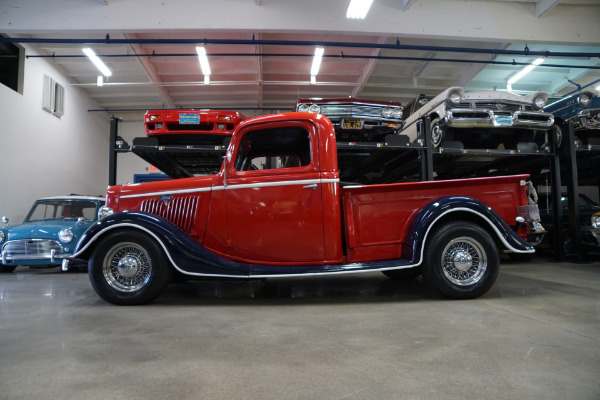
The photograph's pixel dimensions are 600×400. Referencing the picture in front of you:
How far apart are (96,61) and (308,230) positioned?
9.20 metres

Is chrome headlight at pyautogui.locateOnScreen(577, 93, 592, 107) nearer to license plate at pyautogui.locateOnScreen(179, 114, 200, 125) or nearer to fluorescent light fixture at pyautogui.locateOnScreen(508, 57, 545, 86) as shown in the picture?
fluorescent light fixture at pyautogui.locateOnScreen(508, 57, 545, 86)

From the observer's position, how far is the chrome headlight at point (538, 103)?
597 centimetres

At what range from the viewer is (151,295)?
10.8 ft

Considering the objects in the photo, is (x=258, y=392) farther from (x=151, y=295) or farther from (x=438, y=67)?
(x=438, y=67)

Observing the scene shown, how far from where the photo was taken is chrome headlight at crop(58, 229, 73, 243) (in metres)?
5.97

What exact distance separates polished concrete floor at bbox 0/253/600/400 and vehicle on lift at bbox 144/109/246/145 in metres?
2.77

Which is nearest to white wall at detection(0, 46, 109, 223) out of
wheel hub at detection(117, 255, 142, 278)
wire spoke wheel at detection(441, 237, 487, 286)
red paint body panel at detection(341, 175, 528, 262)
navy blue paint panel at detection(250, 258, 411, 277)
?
wheel hub at detection(117, 255, 142, 278)

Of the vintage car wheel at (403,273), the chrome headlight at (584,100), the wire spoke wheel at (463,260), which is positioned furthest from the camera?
the chrome headlight at (584,100)

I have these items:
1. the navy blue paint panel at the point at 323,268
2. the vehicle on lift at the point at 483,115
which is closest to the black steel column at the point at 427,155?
Answer: the vehicle on lift at the point at 483,115

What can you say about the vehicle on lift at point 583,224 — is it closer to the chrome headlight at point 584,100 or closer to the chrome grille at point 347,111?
the chrome headlight at point 584,100

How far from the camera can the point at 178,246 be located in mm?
3238

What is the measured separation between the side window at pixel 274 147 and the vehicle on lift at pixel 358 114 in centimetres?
197

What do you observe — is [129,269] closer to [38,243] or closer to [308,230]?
[308,230]

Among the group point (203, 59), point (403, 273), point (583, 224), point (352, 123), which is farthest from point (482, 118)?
point (203, 59)
